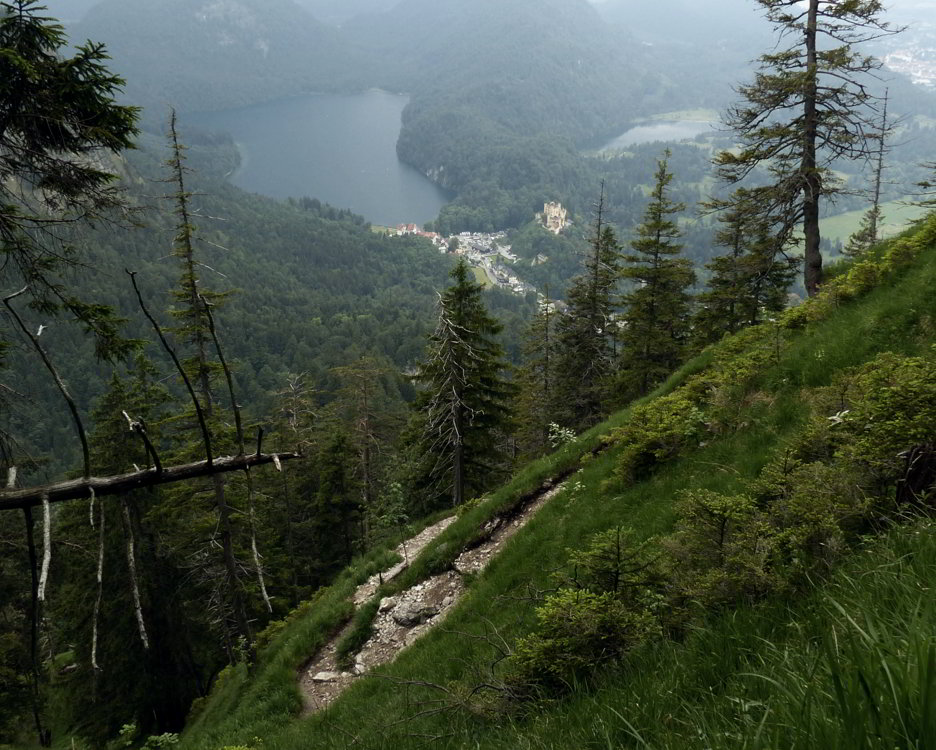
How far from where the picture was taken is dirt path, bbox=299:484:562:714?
909 cm

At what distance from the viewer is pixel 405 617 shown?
9648mm

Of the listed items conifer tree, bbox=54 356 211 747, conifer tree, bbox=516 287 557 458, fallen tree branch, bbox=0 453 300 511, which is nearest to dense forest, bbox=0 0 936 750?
fallen tree branch, bbox=0 453 300 511

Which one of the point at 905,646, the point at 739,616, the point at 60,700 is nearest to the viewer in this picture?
the point at 905,646

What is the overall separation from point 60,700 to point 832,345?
94.6 ft

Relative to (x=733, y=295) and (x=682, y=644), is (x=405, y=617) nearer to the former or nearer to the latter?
(x=682, y=644)

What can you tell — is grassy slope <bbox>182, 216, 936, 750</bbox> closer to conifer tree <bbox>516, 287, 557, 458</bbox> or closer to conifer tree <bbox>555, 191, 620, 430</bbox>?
conifer tree <bbox>555, 191, 620, 430</bbox>

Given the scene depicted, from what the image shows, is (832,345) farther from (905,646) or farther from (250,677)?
(250,677)

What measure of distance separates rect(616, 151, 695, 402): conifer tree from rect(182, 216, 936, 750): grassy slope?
1141 cm

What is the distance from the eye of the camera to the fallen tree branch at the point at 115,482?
214 cm

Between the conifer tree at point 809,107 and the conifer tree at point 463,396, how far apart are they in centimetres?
869

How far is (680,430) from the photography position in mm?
7738

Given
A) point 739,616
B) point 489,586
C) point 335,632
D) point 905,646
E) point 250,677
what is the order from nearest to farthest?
point 905,646 → point 739,616 → point 489,586 → point 335,632 → point 250,677

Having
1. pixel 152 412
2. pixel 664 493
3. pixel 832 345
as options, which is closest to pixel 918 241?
pixel 832 345

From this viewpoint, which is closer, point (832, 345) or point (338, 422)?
point (832, 345)
